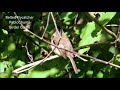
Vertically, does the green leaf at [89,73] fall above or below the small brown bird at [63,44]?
below

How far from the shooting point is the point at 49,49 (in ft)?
3.95

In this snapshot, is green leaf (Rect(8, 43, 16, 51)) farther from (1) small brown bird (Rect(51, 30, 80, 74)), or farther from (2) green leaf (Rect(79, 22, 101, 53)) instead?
(2) green leaf (Rect(79, 22, 101, 53))

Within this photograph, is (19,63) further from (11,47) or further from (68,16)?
(68,16)

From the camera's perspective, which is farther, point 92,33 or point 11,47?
point 11,47

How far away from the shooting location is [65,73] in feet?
4.08

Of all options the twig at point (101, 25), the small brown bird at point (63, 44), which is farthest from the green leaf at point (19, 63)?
the twig at point (101, 25)

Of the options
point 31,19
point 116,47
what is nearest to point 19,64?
point 31,19

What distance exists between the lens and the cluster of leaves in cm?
113

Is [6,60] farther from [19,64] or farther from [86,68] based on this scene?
[86,68]

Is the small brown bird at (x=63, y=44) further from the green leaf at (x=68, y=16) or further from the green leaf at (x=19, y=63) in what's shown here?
the green leaf at (x=19, y=63)

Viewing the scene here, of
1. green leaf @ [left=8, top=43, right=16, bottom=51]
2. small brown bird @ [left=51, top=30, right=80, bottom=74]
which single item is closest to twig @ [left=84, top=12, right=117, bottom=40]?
small brown bird @ [left=51, top=30, right=80, bottom=74]

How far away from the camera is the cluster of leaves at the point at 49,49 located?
1.13 m

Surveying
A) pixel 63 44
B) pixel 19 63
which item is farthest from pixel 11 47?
pixel 63 44
